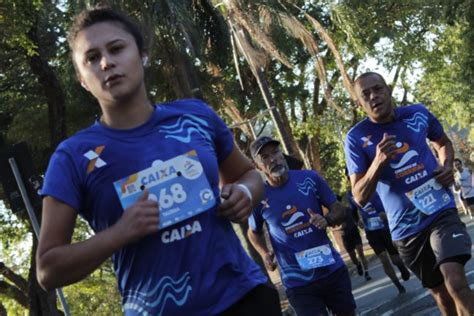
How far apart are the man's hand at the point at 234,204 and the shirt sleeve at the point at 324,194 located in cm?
433

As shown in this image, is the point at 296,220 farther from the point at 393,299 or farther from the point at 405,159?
the point at 393,299

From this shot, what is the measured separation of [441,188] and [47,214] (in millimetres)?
3803

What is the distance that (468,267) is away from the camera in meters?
11.7

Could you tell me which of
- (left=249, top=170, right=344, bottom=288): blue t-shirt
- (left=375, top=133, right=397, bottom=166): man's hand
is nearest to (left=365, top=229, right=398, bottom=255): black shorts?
(left=249, top=170, right=344, bottom=288): blue t-shirt

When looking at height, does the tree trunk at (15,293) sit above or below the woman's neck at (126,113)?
above

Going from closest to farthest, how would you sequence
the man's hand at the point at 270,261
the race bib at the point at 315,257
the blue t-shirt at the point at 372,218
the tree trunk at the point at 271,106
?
the race bib at the point at 315,257 < the man's hand at the point at 270,261 < the blue t-shirt at the point at 372,218 < the tree trunk at the point at 271,106

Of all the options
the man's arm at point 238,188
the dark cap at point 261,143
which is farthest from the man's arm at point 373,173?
the man's arm at point 238,188

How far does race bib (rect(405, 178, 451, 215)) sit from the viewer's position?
580 centimetres

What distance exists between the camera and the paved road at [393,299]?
9.95 m

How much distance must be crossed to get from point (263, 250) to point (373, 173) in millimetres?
2298

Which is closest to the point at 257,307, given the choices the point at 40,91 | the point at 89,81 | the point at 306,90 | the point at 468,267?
the point at 89,81

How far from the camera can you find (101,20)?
286 centimetres

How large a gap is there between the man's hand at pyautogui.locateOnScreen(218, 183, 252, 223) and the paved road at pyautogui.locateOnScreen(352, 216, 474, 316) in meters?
6.50

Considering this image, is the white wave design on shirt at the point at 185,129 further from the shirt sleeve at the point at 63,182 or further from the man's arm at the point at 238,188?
the shirt sleeve at the point at 63,182
